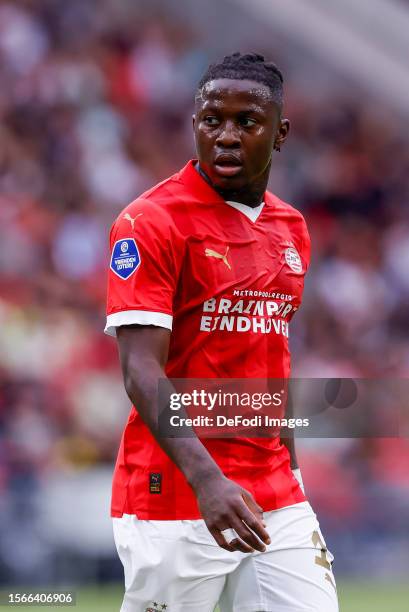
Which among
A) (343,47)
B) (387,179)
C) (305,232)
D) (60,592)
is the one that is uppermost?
(343,47)

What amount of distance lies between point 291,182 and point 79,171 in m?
1.95

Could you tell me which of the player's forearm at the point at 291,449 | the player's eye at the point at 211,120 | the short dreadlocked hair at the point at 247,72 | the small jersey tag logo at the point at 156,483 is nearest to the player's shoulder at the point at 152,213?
the player's eye at the point at 211,120

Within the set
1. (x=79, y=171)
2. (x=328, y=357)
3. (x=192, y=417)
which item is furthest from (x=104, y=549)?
(x=192, y=417)

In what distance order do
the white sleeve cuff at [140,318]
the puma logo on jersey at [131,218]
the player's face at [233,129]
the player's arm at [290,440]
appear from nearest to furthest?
the white sleeve cuff at [140,318], the puma logo on jersey at [131,218], the player's face at [233,129], the player's arm at [290,440]

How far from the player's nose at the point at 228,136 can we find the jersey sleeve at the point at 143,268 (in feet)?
0.92

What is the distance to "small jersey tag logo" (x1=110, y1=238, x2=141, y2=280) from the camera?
11.2 ft

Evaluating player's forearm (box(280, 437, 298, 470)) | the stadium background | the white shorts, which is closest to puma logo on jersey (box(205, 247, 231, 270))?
player's forearm (box(280, 437, 298, 470))

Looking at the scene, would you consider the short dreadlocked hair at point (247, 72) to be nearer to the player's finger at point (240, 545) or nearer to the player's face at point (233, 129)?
the player's face at point (233, 129)

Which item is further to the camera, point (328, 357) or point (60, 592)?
point (328, 357)

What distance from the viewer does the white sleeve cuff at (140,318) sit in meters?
3.36

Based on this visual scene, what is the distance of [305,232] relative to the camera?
4070 mm

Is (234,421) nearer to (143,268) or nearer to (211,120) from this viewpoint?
(143,268)

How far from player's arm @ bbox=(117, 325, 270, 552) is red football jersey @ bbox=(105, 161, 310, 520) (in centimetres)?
6

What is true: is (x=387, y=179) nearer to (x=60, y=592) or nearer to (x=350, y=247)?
(x=350, y=247)
